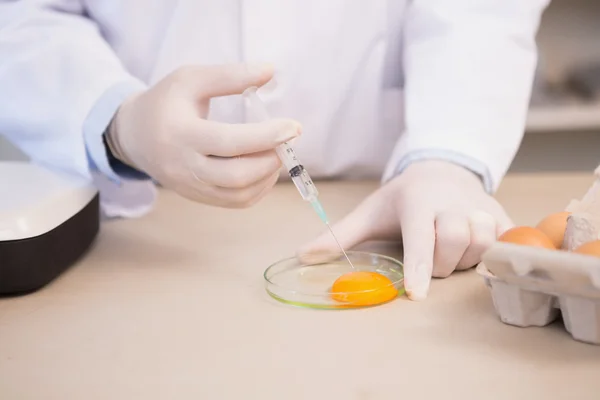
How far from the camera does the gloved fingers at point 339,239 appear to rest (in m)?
0.73

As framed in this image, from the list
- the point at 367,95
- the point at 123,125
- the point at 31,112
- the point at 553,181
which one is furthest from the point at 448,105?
the point at 31,112

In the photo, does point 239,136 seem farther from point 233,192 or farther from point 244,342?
point 244,342

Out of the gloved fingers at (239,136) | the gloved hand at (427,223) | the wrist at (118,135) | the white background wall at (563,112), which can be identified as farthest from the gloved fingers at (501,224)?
the white background wall at (563,112)

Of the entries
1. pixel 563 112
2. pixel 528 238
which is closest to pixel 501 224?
pixel 528 238

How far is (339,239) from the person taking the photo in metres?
0.76

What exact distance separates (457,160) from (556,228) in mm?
269

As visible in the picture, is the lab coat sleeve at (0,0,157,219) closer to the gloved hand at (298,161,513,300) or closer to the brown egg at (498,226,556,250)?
the gloved hand at (298,161,513,300)

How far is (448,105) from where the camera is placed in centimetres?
94

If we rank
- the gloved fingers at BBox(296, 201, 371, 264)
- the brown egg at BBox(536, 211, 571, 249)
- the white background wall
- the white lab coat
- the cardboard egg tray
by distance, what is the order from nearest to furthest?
the cardboard egg tray < the brown egg at BBox(536, 211, 571, 249) < the gloved fingers at BBox(296, 201, 371, 264) < the white lab coat < the white background wall

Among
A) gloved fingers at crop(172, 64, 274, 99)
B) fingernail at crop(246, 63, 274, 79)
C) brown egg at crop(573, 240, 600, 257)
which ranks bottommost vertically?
brown egg at crop(573, 240, 600, 257)

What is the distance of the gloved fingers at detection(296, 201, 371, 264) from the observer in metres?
0.73

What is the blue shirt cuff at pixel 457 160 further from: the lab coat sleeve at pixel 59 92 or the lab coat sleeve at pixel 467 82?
the lab coat sleeve at pixel 59 92

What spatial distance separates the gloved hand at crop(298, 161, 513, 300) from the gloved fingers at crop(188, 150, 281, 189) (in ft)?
0.30

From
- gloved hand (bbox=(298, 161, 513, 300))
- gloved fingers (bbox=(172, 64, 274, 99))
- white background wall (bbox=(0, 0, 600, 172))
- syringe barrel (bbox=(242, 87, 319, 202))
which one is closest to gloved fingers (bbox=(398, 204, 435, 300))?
gloved hand (bbox=(298, 161, 513, 300))
